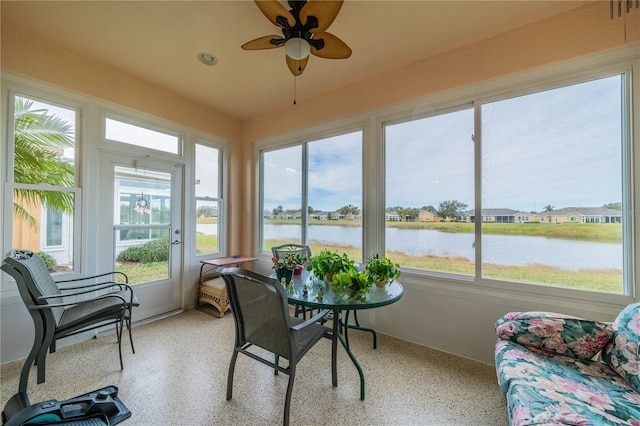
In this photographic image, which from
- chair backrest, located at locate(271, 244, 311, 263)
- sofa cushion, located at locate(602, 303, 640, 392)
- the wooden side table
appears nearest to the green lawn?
sofa cushion, located at locate(602, 303, 640, 392)

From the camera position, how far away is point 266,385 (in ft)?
6.09

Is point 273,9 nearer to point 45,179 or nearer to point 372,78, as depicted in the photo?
point 372,78

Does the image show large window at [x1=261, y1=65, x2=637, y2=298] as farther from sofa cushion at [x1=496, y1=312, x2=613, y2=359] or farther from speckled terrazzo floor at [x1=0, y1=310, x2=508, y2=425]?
speckled terrazzo floor at [x1=0, y1=310, x2=508, y2=425]

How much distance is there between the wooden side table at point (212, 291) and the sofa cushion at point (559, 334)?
279 centimetres

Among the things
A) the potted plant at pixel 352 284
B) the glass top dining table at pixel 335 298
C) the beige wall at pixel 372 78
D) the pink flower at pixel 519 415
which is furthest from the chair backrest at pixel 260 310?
Result: the beige wall at pixel 372 78

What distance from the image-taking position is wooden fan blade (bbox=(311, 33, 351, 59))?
175 cm

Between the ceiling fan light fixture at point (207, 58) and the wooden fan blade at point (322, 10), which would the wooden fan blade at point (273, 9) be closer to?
the wooden fan blade at point (322, 10)

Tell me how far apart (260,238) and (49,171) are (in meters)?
2.42

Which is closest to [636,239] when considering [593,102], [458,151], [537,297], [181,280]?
[537,297]

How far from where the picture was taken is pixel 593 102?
1.88m

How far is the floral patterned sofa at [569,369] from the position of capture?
105cm

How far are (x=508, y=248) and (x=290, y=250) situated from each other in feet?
7.10

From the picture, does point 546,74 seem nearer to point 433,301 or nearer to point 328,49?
point 328,49

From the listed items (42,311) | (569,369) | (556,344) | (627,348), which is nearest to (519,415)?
(569,369)
